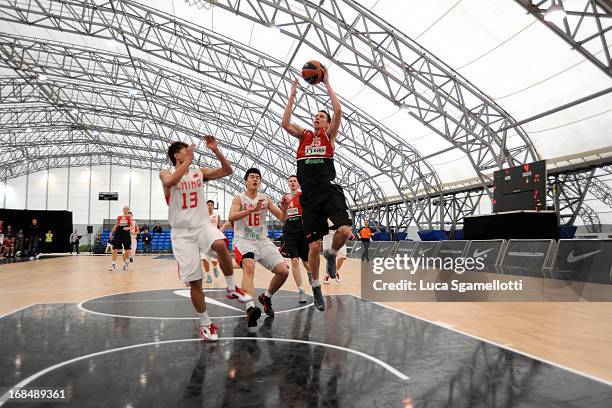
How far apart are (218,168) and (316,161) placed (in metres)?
1.12

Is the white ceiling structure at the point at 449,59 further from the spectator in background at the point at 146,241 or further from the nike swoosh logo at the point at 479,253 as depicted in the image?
the spectator in background at the point at 146,241

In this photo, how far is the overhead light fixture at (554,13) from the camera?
10383 millimetres

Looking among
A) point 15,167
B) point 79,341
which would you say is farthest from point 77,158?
point 79,341

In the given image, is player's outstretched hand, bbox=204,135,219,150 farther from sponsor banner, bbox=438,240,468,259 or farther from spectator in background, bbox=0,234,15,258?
spectator in background, bbox=0,234,15,258

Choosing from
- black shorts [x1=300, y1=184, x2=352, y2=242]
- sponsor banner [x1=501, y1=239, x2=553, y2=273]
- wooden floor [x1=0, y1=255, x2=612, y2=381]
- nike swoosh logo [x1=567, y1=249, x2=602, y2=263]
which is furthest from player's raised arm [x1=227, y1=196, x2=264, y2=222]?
sponsor banner [x1=501, y1=239, x2=553, y2=273]

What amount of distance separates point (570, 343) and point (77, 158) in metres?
47.9

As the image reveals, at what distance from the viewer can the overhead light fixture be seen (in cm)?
1038

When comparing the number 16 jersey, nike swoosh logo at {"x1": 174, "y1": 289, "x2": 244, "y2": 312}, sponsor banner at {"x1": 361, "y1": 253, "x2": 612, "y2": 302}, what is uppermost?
the number 16 jersey

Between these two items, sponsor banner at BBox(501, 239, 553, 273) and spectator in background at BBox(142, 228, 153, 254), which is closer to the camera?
sponsor banner at BBox(501, 239, 553, 273)

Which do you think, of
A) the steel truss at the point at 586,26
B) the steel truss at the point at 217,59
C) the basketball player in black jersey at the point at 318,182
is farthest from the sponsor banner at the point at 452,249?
the basketball player in black jersey at the point at 318,182

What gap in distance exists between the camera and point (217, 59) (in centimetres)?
2123

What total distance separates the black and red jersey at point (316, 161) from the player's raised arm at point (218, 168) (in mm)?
804

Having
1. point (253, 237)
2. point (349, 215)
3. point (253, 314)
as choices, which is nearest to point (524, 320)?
point (253, 314)

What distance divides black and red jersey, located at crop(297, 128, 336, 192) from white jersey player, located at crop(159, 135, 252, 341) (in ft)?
2.95
